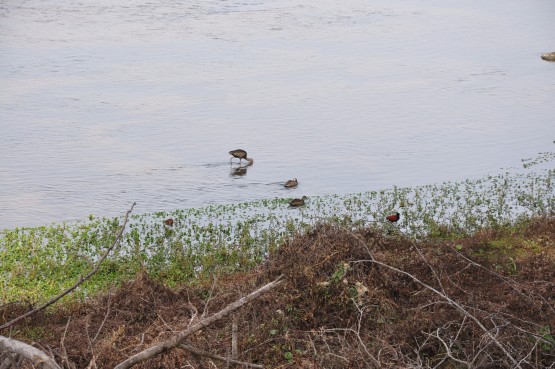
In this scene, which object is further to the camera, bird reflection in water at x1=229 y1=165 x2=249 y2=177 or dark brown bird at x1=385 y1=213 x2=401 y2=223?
bird reflection in water at x1=229 y1=165 x2=249 y2=177

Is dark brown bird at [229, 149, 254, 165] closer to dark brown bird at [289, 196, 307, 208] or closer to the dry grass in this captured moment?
dark brown bird at [289, 196, 307, 208]

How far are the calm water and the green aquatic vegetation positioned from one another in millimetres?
1484

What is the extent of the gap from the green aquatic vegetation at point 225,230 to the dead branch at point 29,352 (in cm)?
587

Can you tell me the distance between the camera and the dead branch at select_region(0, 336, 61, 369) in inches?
204

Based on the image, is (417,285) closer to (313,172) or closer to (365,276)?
(365,276)

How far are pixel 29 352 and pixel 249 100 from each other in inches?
834

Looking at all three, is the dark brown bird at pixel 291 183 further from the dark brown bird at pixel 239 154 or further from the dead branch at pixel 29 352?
the dead branch at pixel 29 352

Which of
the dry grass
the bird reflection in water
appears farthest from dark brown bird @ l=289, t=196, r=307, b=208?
the dry grass

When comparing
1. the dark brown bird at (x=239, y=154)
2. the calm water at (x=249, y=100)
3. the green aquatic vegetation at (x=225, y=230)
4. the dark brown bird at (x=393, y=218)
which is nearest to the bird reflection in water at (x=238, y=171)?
the calm water at (x=249, y=100)

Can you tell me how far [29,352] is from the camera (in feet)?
17.1

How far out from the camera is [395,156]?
69.5ft

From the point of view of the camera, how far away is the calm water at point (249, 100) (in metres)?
19.3

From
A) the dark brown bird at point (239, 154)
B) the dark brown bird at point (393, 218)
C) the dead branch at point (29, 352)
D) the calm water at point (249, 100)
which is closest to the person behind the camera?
the dead branch at point (29, 352)

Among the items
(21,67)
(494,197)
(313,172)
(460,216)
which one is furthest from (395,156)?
(21,67)
